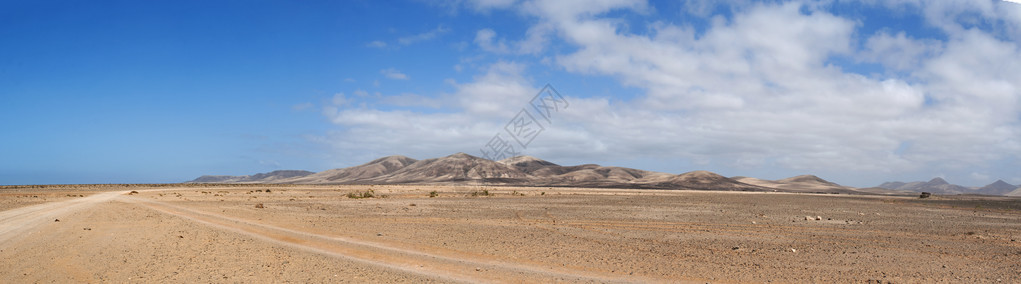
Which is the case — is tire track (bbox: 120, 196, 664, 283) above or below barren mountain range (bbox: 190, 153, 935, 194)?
below

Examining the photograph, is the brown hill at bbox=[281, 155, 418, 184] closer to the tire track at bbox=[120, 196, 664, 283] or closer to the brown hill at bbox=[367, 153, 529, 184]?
the brown hill at bbox=[367, 153, 529, 184]

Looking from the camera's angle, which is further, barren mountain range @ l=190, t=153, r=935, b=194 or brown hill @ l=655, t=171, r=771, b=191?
barren mountain range @ l=190, t=153, r=935, b=194

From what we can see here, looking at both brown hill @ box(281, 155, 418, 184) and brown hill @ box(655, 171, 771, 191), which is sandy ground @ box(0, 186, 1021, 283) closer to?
brown hill @ box(655, 171, 771, 191)

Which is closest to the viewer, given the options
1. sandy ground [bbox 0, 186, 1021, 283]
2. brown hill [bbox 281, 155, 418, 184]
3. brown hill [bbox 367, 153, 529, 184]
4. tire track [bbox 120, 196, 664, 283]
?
tire track [bbox 120, 196, 664, 283]

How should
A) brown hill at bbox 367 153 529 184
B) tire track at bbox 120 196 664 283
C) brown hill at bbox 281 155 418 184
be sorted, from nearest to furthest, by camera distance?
tire track at bbox 120 196 664 283 < brown hill at bbox 367 153 529 184 < brown hill at bbox 281 155 418 184

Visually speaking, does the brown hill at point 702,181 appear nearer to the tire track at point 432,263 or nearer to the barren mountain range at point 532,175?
the barren mountain range at point 532,175

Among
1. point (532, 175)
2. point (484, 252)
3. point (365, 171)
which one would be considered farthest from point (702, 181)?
point (484, 252)

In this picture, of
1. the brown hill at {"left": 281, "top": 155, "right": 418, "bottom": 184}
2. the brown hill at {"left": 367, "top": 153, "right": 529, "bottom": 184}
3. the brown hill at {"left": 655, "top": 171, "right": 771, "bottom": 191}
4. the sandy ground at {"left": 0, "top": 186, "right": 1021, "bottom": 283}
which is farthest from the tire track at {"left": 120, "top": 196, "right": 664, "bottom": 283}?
the brown hill at {"left": 281, "top": 155, "right": 418, "bottom": 184}

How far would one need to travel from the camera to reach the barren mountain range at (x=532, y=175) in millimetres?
133875

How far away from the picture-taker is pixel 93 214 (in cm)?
2125

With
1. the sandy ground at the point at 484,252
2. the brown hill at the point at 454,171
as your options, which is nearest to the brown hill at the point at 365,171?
the brown hill at the point at 454,171

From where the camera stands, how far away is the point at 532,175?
15700 cm

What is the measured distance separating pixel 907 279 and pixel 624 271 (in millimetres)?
4788

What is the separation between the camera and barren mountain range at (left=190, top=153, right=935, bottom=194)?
133875mm
